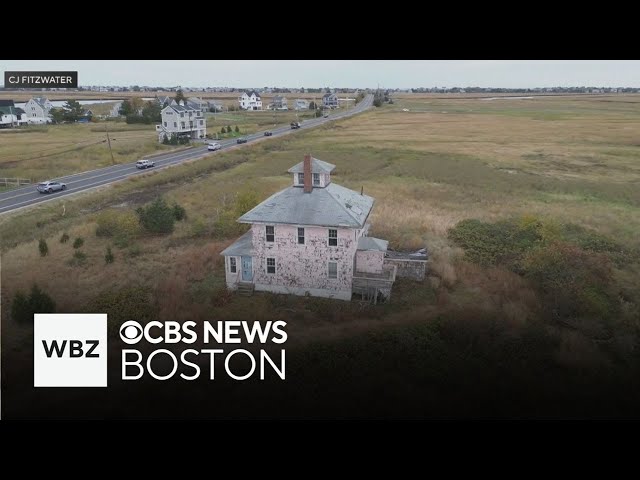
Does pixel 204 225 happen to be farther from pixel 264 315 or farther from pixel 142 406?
pixel 142 406

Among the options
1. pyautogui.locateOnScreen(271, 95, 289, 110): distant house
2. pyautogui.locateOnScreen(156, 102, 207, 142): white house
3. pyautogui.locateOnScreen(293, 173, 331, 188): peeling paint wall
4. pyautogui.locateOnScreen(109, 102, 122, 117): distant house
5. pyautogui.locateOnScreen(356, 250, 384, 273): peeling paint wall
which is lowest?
pyautogui.locateOnScreen(356, 250, 384, 273): peeling paint wall

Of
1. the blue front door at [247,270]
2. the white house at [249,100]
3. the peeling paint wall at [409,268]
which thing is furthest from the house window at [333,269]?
the white house at [249,100]

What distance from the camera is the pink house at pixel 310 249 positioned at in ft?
74.8

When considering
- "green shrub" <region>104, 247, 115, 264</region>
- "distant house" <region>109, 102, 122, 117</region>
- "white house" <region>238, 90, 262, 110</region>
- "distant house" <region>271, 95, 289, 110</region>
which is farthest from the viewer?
"distant house" <region>271, 95, 289, 110</region>

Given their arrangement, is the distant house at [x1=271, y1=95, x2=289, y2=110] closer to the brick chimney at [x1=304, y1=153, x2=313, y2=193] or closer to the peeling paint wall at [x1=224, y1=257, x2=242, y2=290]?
the brick chimney at [x1=304, y1=153, x2=313, y2=193]

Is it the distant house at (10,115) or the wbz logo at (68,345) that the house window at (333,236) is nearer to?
the wbz logo at (68,345)

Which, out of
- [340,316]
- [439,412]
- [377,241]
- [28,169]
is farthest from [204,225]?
[28,169]

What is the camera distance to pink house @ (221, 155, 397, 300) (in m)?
22.8

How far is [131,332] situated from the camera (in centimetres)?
1981

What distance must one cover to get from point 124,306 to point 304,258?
839 cm

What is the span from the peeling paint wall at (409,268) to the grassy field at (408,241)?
628 millimetres

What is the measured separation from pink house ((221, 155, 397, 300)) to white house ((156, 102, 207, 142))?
207ft

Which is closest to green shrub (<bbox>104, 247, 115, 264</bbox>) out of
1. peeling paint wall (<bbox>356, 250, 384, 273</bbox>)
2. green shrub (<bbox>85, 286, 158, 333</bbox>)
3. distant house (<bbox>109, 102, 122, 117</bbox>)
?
green shrub (<bbox>85, 286, 158, 333</bbox>)

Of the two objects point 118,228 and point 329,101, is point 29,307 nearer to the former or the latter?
point 118,228
